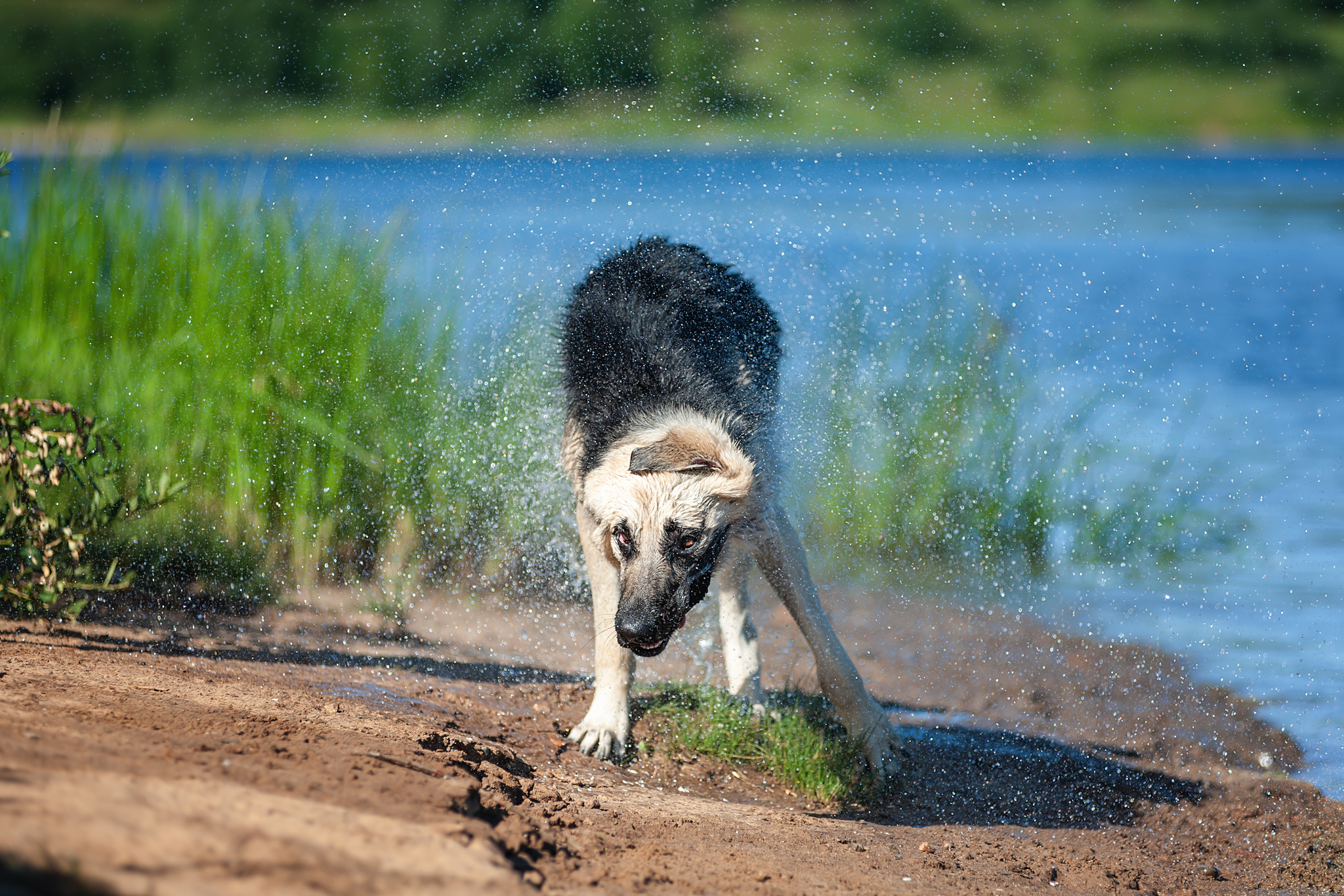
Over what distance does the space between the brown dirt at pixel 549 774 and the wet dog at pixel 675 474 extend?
1.44ft

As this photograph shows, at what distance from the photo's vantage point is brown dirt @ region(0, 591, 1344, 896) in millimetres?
1912

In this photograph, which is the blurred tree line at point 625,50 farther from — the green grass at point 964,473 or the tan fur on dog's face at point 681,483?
the tan fur on dog's face at point 681,483

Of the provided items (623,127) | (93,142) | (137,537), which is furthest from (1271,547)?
(623,127)

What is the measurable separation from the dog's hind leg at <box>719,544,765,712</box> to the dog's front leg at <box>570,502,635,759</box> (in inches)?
23.3

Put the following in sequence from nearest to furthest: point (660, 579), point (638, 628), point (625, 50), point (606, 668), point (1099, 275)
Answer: point (638, 628)
point (660, 579)
point (606, 668)
point (1099, 275)
point (625, 50)

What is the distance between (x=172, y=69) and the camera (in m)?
34.8

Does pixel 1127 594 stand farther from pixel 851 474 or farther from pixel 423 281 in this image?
pixel 423 281

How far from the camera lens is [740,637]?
4.60 m

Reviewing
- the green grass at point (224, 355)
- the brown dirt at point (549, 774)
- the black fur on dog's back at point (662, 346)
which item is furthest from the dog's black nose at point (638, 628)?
the green grass at point (224, 355)

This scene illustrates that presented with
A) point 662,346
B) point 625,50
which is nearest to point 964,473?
point 662,346

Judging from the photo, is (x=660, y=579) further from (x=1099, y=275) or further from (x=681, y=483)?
(x=1099, y=275)

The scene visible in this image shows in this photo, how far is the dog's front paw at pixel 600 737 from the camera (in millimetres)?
3947

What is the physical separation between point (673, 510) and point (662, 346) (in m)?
0.81

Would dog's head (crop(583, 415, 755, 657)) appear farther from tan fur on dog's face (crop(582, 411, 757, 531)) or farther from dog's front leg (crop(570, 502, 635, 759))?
dog's front leg (crop(570, 502, 635, 759))
